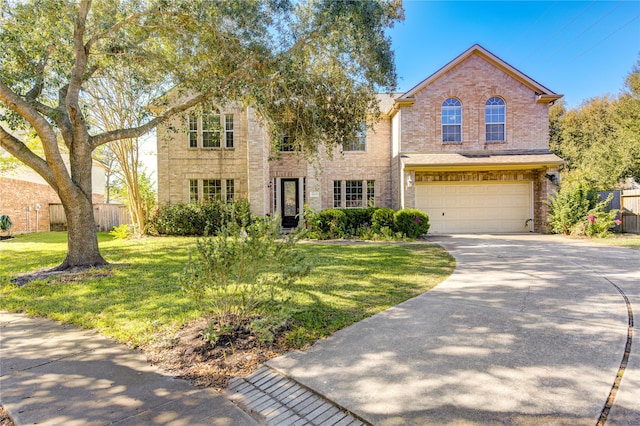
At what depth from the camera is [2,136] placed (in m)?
7.14

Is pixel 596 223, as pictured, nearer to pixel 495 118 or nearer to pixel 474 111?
pixel 495 118

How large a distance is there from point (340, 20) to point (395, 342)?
23.0 feet

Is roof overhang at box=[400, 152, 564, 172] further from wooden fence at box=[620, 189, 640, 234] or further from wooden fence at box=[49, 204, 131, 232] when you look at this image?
wooden fence at box=[49, 204, 131, 232]

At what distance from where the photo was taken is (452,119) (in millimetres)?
15641

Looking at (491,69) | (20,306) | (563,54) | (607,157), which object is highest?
(563,54)

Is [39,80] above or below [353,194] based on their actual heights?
above

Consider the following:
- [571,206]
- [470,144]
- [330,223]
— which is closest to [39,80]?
[330,223]

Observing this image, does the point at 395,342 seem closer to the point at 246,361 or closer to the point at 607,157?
the point at 246,361

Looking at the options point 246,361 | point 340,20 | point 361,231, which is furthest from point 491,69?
point 246,361

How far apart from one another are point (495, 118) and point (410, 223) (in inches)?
276

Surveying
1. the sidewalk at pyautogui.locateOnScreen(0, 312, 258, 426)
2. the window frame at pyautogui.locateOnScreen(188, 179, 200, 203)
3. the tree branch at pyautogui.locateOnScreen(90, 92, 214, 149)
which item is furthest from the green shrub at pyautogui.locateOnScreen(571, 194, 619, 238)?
the window frame at pyautogui.locateOnScreen(188, 179, 200, 203)

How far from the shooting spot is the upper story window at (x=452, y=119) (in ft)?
51.3

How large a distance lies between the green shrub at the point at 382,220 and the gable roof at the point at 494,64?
533 cm

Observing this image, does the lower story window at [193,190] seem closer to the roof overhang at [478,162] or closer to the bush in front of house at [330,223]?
the bush in front of house at [330,223]
